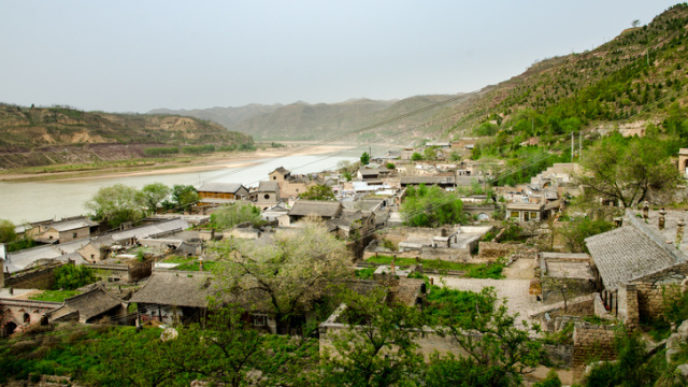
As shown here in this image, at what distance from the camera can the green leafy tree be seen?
63.3 ft

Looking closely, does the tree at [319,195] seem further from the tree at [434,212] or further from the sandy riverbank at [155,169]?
the tree at [434,212]

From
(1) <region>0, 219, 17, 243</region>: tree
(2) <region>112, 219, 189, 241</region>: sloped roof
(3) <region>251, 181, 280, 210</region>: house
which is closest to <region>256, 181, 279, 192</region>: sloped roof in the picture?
(3) <region>251, 181, 280, 210</region>: house

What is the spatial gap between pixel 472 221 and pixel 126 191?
2641 cm

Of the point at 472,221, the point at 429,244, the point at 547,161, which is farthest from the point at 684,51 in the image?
the point at 429,244

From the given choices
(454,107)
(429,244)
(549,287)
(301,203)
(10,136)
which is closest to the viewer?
(549,287)

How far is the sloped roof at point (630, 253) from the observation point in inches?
332

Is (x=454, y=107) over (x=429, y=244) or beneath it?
over

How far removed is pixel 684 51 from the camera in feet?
127

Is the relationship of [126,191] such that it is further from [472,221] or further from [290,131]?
[290,131]

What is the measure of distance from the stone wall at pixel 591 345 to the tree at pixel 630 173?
10748 millimetres

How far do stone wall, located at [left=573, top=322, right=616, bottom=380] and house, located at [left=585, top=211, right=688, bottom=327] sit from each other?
60 cm

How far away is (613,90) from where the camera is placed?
4047 centimetres

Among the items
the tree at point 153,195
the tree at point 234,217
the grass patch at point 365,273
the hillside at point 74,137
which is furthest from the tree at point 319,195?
the hillside at point 74,137

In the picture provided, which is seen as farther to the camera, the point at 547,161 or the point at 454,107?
the point at 454,107
